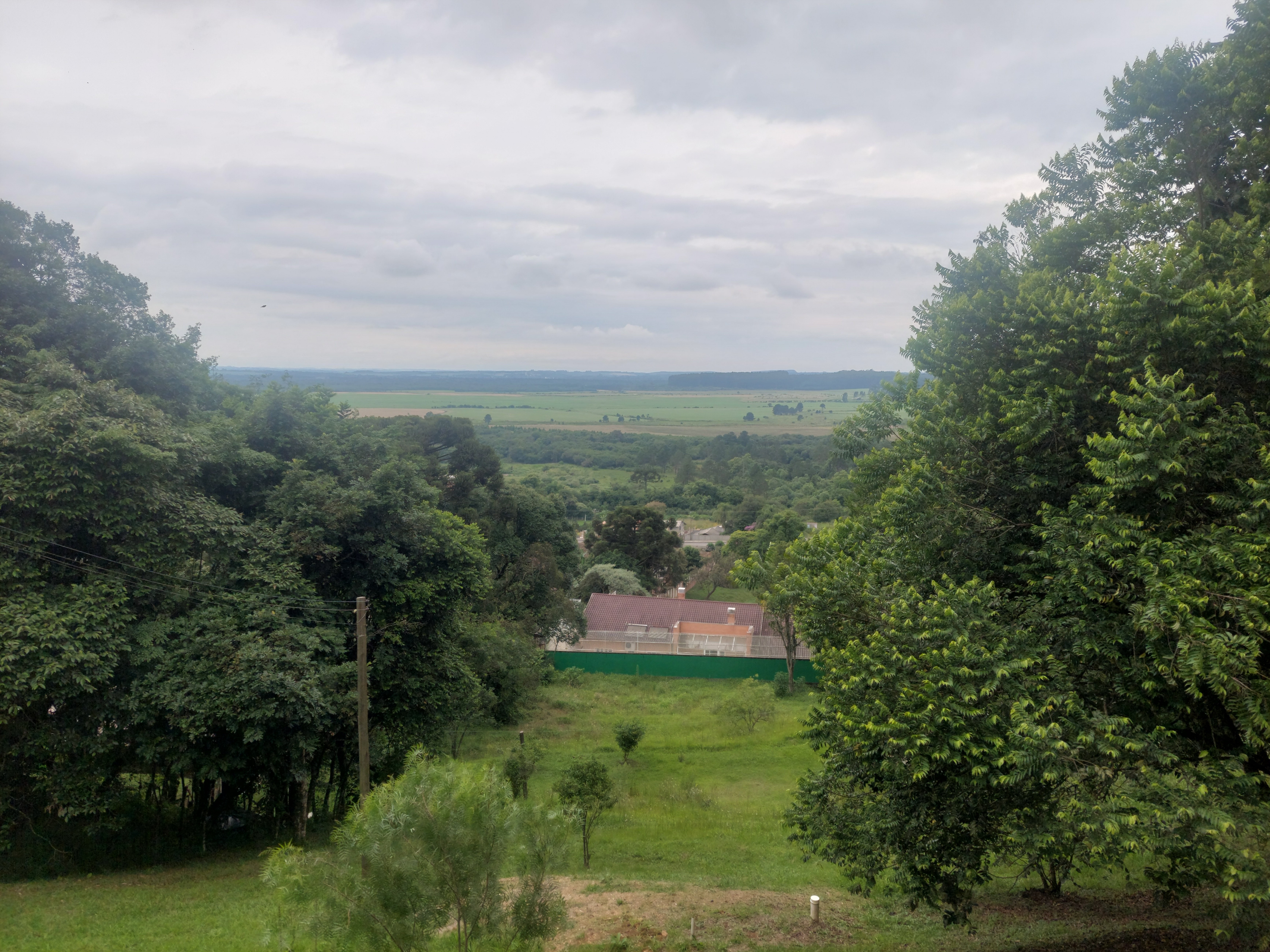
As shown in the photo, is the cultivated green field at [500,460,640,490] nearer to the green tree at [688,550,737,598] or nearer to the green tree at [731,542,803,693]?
the green tree at [688,550,737,598]

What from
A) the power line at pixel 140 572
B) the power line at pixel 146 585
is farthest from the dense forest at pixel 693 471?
the power line at pixel 146 585

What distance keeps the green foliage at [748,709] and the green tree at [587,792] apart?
11.6 metres

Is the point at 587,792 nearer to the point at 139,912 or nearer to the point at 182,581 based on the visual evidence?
the point at 139,912

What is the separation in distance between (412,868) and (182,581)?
10.8 meters

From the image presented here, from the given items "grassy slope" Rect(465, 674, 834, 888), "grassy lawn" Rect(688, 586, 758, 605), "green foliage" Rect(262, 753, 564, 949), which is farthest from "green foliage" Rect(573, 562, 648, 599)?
"green foliage" Rect(262, 753, 564, 949)

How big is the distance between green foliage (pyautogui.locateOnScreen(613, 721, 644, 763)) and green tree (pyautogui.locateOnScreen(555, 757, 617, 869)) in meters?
6.83

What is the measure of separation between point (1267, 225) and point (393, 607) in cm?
1657

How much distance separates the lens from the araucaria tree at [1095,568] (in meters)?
7.05

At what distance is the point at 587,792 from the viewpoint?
1586 cm

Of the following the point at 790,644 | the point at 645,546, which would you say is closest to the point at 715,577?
the point at 645,546

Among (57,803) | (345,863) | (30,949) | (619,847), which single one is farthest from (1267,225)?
(57,803)

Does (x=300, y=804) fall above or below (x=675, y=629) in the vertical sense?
above

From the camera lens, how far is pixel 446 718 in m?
19.1

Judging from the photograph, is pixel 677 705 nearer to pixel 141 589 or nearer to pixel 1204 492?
pixel 141 589
